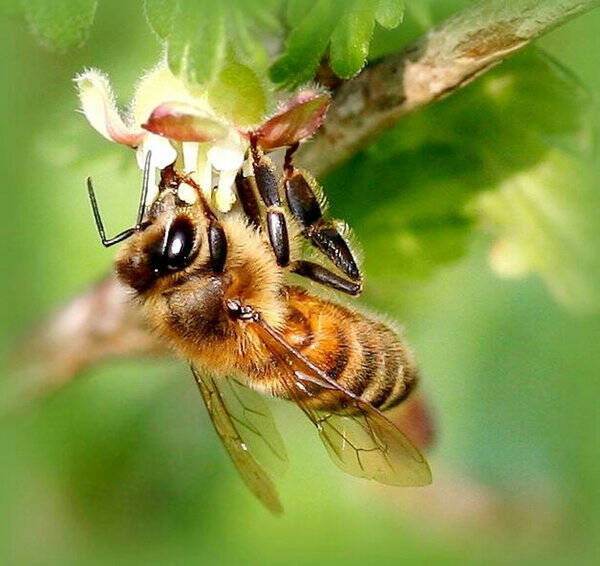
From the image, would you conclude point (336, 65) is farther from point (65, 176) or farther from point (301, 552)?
point (301, 552)

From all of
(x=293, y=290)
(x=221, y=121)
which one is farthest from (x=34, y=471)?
(x=221, y=121)

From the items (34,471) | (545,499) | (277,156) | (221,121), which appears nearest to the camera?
(221,121)

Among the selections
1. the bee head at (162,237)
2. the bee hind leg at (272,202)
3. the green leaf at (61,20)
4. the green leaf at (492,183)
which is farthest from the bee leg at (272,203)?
the green leaf at (61,20)

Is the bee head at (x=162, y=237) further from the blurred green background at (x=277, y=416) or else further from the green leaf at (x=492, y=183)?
the blurred green background at (x=277, y=416)

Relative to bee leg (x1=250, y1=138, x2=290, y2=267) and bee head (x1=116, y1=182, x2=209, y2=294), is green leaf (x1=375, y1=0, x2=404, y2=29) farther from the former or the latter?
bee head (x1=116, y1=182, x2=209, y2=294)

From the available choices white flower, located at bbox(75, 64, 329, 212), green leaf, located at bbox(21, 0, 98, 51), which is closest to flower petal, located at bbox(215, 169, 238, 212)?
white flower, located at bbox(75, 64, 329, 212)

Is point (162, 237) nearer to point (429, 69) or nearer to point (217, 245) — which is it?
point (217, 245)

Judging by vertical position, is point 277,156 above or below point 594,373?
above
